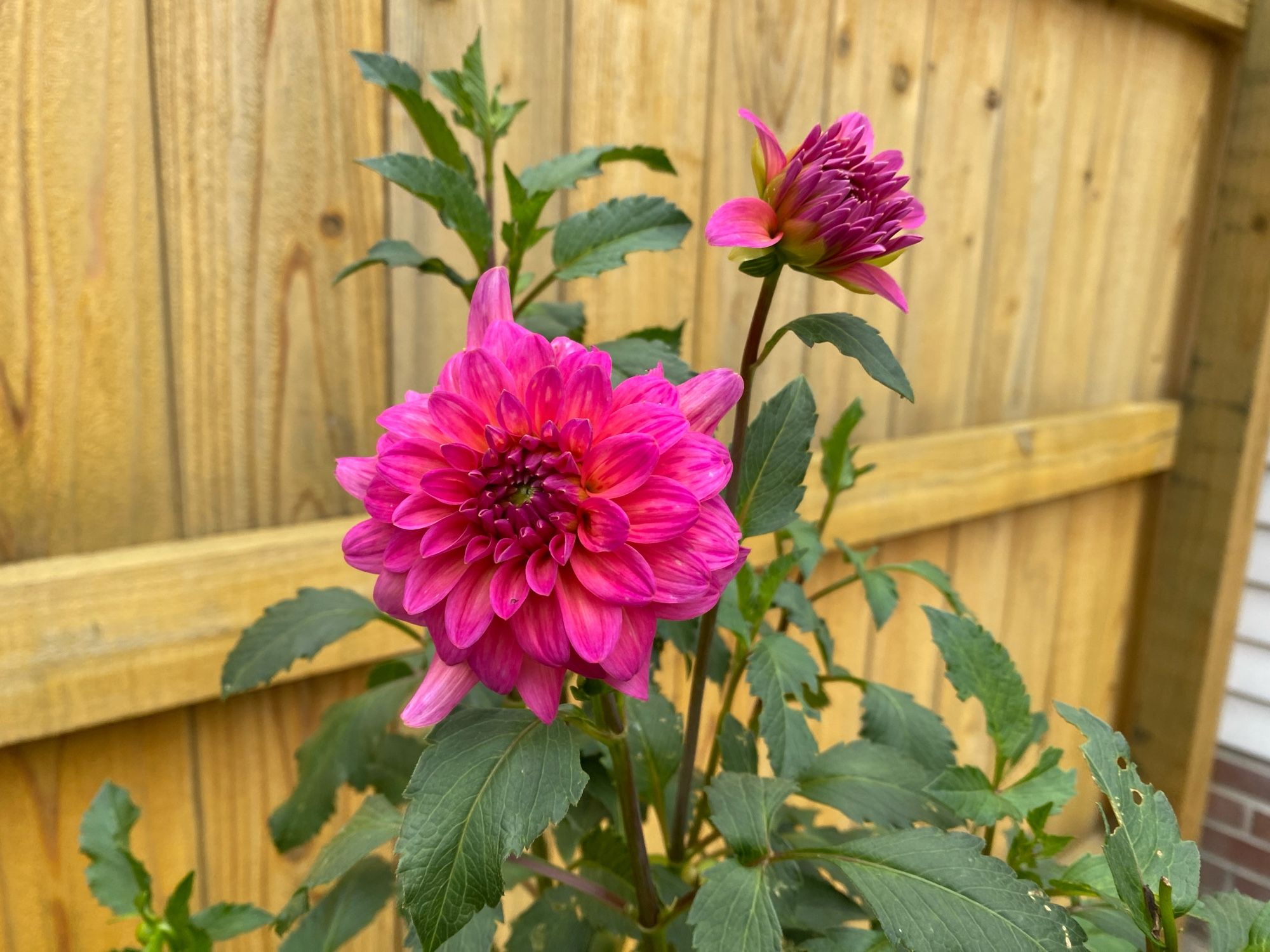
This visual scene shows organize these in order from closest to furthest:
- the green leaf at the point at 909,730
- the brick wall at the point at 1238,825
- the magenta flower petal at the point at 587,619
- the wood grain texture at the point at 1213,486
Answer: the magenta flower petal at the point at 587,619
the green leaf at the point at 909,730
the wood grain texture at the point at 1213,486
the brick wall at the point at 1238,825

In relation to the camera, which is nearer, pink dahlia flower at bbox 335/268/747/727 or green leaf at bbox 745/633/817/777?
pink dahlia flower at bbox 335/268/747/727

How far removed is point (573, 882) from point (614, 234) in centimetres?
43

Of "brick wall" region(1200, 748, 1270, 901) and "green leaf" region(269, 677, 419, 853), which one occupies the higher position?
"green leaf" region(269, 677, 419, 853)

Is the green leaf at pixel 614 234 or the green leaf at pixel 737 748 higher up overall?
the green leaf at pixel 614 234

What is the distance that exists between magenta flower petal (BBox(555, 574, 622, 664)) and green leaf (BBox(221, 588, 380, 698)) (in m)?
0.35

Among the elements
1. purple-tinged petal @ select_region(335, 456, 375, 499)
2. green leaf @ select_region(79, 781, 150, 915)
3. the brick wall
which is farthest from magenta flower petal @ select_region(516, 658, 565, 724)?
the brick wall

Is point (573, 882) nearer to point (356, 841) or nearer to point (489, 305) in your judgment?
point (356, 841)

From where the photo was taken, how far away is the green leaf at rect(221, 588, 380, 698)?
24.8 inches

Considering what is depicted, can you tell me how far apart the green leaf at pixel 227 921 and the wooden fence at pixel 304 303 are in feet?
0.81

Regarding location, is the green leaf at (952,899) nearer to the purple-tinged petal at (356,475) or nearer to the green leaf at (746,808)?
the green leaf at (746,808)

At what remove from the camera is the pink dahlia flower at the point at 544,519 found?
1.13 feet

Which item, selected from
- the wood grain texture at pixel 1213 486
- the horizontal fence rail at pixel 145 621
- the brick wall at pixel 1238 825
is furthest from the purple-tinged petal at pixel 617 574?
the brick wall at pixel 1238 825

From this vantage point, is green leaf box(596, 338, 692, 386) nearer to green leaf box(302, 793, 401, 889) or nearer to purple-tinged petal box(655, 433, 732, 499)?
purple-tinged petal box(655, 433, 732, 499)

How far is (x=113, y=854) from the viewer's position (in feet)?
2.08
